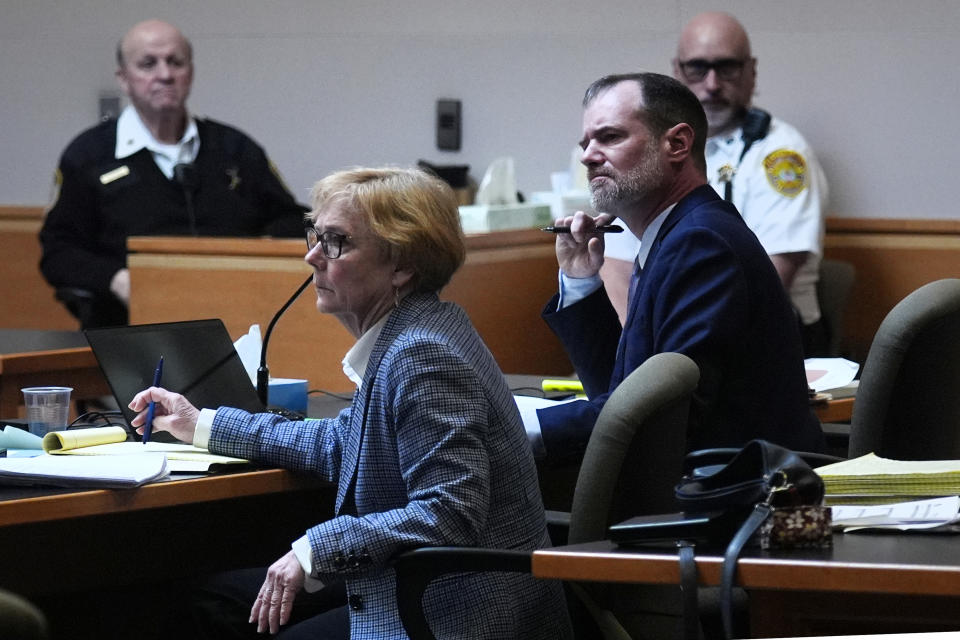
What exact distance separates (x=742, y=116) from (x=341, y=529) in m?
2.94

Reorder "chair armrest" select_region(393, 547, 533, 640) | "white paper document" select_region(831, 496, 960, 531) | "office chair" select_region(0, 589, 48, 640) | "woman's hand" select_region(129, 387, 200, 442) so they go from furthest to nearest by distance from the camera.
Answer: "woman's hand" select_region(129, 387, 200, 442), "chair armrest" select_region(393, 547, 533, 640), "white paper document" select_region(831, 496, 960, 531), "office chair" select_region(0, 589, 48, 640)

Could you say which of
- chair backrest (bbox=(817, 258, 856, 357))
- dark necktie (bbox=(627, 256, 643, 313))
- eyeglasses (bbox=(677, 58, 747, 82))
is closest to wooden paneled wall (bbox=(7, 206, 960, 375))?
chair backrest (bbox=(817, 258, 856, 357))

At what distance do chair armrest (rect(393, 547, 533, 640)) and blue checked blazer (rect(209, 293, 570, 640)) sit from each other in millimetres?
29

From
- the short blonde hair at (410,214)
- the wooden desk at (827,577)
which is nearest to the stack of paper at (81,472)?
the short blonde hair at (410,214)

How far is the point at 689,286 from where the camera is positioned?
8.16 feet

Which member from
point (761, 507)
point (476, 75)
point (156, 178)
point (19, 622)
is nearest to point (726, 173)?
point (476, 75)

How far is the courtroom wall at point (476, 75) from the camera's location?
5.07m

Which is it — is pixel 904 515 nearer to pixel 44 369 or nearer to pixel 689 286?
pixel 689 286

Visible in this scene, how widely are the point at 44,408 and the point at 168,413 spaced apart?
236mm

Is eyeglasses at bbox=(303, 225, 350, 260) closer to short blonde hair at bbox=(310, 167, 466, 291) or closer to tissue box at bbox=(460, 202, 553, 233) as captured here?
short blonde hair at bbox=(310, 167, 466, 291)

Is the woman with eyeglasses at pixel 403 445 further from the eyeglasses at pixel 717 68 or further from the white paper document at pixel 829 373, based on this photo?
the eyeglasses at pixel 717 68

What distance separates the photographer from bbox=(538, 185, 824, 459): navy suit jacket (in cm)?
245

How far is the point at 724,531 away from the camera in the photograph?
1695mm

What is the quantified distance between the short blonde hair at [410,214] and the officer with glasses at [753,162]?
7.92 ft
